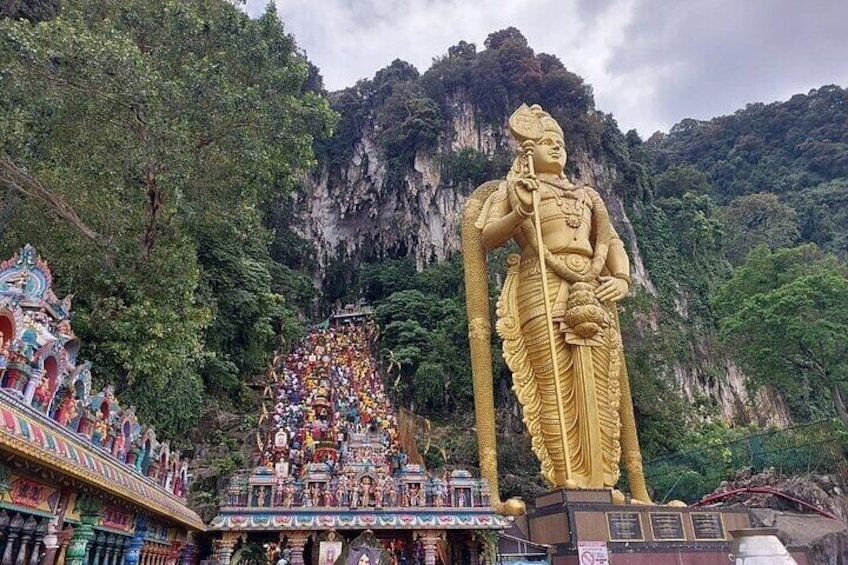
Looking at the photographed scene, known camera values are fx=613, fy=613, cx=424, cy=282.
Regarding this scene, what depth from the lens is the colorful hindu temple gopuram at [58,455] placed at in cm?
242

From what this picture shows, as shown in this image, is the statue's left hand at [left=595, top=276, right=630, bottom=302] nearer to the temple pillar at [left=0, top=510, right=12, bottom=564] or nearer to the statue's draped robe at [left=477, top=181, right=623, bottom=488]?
the statue's draped robe at [left=477, top=181, right=623, bottom=488]

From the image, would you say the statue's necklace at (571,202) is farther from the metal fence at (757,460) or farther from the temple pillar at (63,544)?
the temple pillar at (63,544)

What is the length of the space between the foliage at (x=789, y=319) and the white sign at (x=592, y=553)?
27.6 ft

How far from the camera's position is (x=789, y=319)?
37.1 feet

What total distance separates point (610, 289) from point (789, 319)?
22.5ft

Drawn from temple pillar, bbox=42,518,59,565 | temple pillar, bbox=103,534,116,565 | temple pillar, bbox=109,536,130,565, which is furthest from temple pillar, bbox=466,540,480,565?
temple pillar, bbox=42,518,59,565

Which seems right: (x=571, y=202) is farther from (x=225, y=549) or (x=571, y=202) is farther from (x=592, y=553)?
(x=225, y=549)

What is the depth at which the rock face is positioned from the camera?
64.2ft

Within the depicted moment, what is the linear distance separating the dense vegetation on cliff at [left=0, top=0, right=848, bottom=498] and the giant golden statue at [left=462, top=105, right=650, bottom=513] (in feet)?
10.0

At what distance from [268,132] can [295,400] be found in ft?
27.0

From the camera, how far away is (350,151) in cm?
2872

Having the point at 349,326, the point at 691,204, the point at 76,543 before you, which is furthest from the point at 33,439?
the point at 691,204

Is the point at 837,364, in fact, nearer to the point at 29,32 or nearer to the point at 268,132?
the point at 268,132

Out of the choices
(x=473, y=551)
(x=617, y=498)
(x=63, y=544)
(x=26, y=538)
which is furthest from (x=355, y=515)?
(x=26, y=538)
